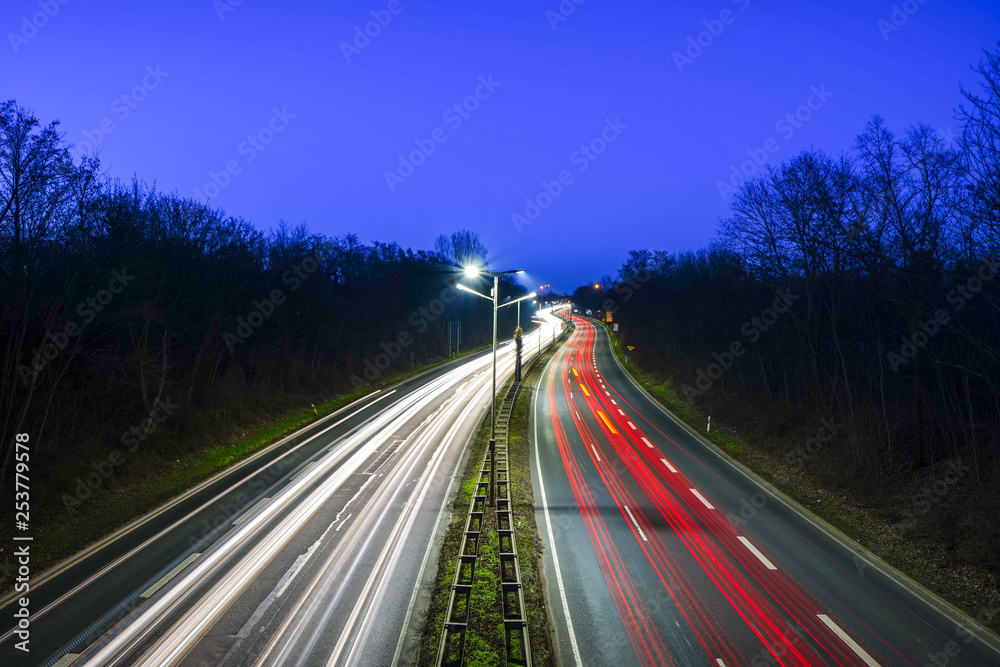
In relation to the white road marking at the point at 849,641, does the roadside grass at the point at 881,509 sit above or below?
above

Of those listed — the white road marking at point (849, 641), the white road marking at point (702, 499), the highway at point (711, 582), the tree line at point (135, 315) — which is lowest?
the white road marking at point (849, 641)

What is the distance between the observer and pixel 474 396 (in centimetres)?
3675

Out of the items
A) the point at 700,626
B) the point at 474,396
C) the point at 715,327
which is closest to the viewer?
the point at 700,626

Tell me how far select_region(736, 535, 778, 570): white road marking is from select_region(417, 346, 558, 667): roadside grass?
5.86 meters

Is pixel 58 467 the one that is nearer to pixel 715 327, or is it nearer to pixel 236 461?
pixel 236 461

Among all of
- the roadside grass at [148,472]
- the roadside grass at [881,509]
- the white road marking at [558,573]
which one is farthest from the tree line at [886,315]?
the roadside grass at [148,472]

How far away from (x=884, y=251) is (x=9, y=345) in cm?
2799

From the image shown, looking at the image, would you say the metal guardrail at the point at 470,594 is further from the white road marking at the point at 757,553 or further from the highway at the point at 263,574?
the white road marking at the point at 757,553

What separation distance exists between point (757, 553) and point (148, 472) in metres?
21.1

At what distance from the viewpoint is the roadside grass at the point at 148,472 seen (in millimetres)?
13523

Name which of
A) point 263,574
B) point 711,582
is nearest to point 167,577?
point 263,574

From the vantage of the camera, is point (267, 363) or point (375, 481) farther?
point (267, 363)

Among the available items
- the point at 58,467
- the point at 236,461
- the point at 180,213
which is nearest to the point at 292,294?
the point at 180,213

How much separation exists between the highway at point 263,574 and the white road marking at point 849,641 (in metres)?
8.63
